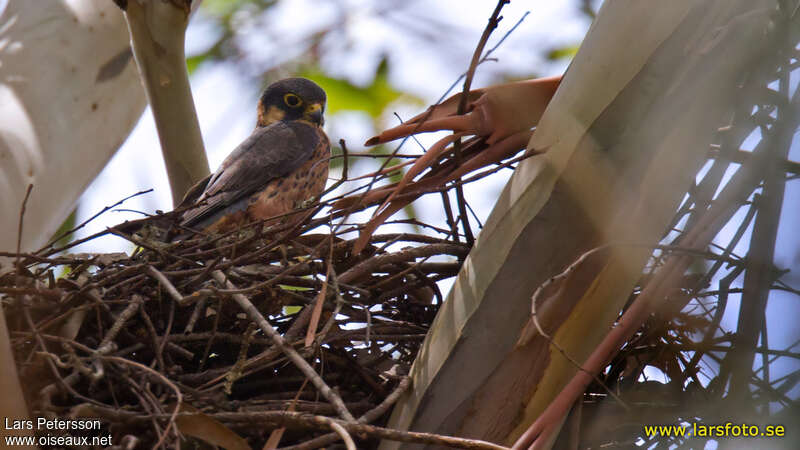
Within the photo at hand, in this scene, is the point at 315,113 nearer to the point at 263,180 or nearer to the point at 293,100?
the point at 293,100

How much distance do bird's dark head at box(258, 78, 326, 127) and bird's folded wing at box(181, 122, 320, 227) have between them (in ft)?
0.88

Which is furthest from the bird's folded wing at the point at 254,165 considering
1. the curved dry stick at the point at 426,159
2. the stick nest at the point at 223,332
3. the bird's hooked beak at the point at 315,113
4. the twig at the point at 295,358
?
the curved dry stick at the point at 426,159

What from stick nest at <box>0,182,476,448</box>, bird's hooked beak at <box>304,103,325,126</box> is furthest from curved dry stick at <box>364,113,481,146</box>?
bird's hooked beak at <box>304,103,325,126</box>

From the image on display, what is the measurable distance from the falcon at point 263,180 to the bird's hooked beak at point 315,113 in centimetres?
6

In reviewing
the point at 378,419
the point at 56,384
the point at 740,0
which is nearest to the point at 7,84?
the point at 56,384

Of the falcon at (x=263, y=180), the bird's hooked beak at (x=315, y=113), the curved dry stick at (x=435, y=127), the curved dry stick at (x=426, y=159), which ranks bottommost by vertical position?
the curved dry stick at (x=426, y=159)

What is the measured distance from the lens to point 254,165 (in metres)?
3.93

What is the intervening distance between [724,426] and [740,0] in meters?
1.11

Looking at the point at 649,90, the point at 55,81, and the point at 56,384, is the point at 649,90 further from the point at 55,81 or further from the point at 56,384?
the point at 55,81

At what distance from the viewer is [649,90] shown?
6.79ft

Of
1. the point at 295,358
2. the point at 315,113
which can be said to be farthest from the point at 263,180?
the point at 295,358

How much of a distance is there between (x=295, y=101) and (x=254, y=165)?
94 cm

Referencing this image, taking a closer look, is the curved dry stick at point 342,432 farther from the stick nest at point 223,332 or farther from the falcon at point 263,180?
the falcon at point 263,180

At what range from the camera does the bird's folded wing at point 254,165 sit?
12.0 feet
